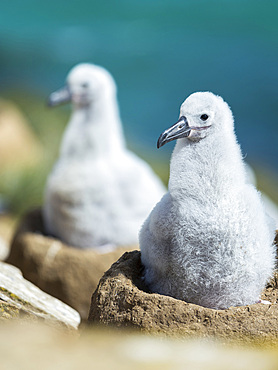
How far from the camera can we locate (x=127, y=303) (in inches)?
91.1

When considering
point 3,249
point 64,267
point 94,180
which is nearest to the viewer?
point 64,267

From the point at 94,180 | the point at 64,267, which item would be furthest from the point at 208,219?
the point at 94,180

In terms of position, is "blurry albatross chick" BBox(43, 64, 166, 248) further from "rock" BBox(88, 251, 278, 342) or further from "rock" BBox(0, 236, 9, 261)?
"rock" BBox(88, 251, 278, 342)

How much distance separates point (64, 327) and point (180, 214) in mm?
805

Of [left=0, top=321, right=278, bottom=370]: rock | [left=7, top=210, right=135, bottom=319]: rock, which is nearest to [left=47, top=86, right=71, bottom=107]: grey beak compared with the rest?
[left=7, top=210, right=135, bottom=319]: rock

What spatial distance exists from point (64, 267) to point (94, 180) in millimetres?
645

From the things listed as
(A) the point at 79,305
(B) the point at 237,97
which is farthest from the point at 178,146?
(B) the point at 237,97

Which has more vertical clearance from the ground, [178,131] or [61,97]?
[61,97]

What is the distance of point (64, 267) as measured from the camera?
13.3 ft

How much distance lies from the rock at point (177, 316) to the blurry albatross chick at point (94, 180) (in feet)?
6.28

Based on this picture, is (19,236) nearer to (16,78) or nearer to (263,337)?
(263,337)

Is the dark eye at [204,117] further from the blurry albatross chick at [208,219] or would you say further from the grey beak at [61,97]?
the grey beak at [61,97]

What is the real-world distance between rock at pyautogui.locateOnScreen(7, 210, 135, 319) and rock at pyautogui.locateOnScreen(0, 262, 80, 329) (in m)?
1.04

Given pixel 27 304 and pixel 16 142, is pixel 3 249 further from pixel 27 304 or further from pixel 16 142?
pixel 16 142
